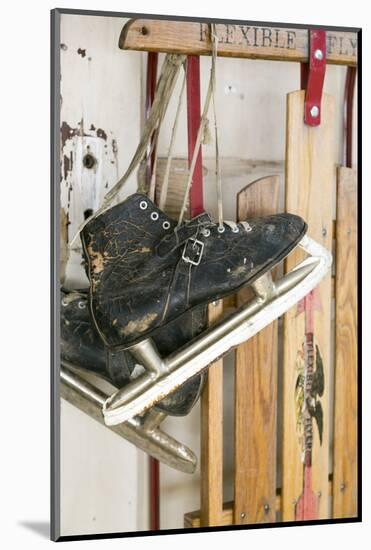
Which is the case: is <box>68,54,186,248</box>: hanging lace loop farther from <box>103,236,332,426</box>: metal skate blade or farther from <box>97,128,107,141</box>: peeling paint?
<box>103,236,332,426</box>: metal skate blade

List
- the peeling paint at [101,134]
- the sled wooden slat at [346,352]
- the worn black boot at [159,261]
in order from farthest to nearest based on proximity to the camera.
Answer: the sled wooden slat at [346,352]
the peeling paint at [101,134]
the worn black boot at [159,261]

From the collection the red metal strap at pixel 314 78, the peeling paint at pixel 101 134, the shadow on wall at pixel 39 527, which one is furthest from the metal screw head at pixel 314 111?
the shadow on wall at pixel 39 527

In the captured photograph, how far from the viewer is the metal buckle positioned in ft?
3.64

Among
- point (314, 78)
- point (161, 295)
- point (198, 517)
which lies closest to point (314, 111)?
point (314, 78)

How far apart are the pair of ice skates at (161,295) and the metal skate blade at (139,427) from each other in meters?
0.02

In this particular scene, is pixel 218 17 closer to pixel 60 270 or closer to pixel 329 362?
pixel 60 270

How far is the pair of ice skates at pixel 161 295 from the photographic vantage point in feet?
3.59

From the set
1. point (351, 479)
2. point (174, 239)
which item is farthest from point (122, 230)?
point (351, 479)

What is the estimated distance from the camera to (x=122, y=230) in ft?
3.69

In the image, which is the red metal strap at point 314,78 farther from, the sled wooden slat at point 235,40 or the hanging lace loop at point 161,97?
the hanging lace loop at point 161,97

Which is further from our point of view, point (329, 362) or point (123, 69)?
point (329, 362)

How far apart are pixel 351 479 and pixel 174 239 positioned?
0.54m

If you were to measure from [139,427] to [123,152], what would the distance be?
1.36ft

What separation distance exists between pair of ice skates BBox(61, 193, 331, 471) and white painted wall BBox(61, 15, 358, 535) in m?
0.09
